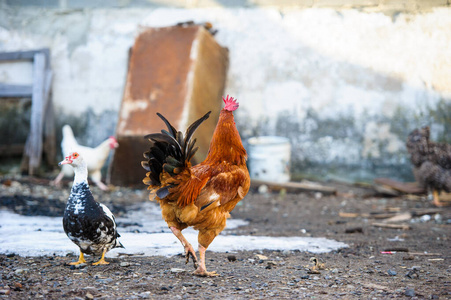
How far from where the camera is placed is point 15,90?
27.2 feet

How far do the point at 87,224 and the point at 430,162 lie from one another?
16.8 ft

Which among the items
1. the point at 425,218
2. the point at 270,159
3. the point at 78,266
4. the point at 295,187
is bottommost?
the point at 78,266

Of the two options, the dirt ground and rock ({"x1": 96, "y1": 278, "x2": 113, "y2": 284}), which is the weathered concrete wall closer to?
the dirt ground

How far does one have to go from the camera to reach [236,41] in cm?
837

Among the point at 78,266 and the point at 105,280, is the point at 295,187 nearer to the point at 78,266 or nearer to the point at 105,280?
the point at 78,266

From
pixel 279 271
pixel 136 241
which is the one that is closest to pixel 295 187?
pixel 136 241

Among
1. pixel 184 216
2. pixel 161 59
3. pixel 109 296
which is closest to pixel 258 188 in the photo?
pixel 161 59

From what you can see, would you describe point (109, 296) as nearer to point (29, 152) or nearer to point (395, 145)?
point (29, 152)

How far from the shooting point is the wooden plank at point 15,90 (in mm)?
8258

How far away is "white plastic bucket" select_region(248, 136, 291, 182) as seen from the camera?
7.64m

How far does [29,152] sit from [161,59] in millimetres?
2740

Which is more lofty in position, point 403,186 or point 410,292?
point 403,186

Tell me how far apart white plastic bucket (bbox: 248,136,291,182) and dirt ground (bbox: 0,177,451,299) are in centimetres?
213

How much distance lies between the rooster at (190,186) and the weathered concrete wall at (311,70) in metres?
5.07
